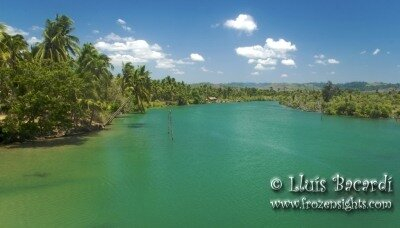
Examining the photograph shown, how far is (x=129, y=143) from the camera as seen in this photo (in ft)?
125

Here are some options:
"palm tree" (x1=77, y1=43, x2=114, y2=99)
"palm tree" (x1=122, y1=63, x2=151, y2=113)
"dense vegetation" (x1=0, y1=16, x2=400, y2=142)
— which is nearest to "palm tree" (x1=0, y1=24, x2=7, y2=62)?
"dense vegetation" (x1=0, y1=16, x2=400, y2=142)

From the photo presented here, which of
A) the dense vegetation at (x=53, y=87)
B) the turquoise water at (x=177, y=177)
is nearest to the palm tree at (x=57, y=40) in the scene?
the dense vegetation at (x=53, y=87)

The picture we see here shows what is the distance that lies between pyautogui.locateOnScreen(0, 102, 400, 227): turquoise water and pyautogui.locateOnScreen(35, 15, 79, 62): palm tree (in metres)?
11.0

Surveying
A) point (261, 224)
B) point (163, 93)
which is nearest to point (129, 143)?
point (261, 224)

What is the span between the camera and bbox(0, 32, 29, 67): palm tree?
3662cm

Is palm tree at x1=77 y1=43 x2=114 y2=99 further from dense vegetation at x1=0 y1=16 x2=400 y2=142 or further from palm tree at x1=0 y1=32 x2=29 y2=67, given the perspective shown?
palm tree at x1=0 y1=32 x2=29 y2=67

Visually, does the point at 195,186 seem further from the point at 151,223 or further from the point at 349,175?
the point at 349,175

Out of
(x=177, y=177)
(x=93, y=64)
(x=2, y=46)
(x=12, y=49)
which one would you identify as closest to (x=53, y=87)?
(x=2, y=46)

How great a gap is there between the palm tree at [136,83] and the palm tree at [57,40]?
21.3 metres

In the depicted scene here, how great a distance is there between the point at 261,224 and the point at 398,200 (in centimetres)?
817

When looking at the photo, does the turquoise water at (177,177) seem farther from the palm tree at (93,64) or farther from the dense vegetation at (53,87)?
the palm tree at (93,64)

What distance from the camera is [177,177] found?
25.3m

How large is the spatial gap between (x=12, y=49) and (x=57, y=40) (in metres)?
5.40

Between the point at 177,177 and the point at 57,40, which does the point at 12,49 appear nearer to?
the point at 57,40
